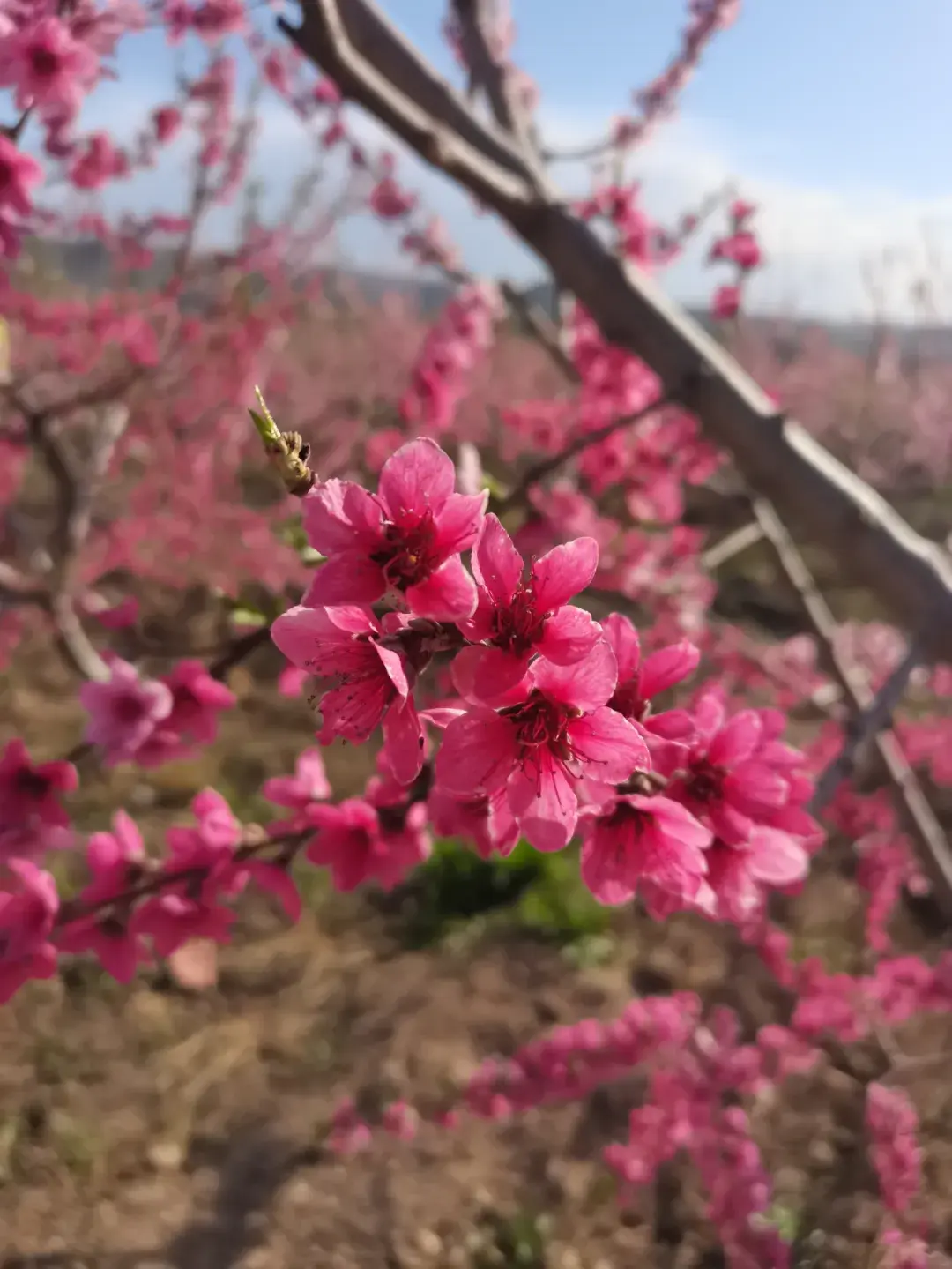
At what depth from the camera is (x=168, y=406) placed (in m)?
5.96

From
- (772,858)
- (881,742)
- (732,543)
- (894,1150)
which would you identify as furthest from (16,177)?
(894,1150)

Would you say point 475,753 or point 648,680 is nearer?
point 475,753

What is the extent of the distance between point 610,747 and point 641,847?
0.64 ft

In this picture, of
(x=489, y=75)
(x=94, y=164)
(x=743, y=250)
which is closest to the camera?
(x=489, y=75)

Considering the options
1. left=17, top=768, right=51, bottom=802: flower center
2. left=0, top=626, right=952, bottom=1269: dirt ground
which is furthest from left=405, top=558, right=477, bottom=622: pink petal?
left=0, top=626, right=952, bottom=1269: dirt ground

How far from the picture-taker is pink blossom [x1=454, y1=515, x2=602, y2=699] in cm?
66

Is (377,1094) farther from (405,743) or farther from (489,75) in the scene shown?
(489,75)

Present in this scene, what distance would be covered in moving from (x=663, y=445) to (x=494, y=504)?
1.99 metres

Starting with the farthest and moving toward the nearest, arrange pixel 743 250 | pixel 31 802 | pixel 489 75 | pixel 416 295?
1. pixel 416 295
2. pixel 743 250
3. pixel 489 75
4. pixel 31 802

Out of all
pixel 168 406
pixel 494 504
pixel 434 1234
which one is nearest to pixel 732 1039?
pixel 434 1234

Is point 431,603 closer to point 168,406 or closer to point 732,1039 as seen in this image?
point 732,1039

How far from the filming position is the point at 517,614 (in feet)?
2.25

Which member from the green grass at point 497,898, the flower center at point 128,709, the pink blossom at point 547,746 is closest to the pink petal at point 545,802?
the pink blossom at point 547,746

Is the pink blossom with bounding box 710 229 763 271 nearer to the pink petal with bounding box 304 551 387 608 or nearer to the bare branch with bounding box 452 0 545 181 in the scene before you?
the bare branch with bounding box 452 0 545 181
